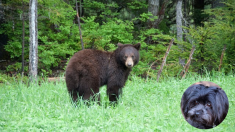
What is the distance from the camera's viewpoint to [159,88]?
7.59m

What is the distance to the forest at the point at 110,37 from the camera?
10.0 meters

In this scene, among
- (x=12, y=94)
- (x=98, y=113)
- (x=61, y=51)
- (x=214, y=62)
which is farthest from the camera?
(x=61, y=51)

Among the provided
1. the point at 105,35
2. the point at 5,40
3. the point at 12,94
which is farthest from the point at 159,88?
the point at 5,40

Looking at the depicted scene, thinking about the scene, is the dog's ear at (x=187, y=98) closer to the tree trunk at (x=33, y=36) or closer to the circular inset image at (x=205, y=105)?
the circular inset image at (x=205, y=105)

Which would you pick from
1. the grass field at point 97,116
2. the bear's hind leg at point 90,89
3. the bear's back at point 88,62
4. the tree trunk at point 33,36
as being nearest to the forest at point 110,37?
the tree trunk at point 33,36

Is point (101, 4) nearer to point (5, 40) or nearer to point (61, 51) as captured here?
point (61, 51)

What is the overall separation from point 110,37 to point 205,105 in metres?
10.9

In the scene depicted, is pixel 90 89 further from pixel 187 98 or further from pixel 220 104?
pixel 220 104

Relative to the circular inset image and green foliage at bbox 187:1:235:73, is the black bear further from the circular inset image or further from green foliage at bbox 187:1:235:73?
green foliage at bbox 187:1:235:73

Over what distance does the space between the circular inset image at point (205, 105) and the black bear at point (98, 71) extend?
2826 mm

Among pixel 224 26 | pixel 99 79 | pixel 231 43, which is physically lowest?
pixel 99 79

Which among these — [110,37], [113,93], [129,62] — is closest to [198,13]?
[110,37]

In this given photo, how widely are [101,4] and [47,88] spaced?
860cm

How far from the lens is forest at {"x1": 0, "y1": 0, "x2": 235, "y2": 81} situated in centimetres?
1001
